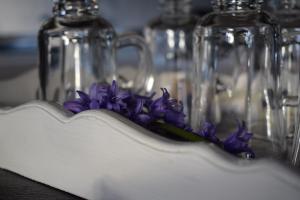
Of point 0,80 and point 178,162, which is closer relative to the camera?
point 178,162

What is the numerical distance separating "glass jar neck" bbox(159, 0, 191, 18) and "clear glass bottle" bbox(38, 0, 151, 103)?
0.13 meters

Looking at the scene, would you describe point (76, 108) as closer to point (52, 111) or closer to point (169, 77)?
point (52, 111)

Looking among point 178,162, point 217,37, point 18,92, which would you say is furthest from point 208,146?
point 18,92

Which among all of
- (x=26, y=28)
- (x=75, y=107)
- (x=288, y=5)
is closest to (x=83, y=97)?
(x=75, y=107)

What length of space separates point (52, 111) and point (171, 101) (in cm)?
8

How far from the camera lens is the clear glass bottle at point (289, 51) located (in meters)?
0.47

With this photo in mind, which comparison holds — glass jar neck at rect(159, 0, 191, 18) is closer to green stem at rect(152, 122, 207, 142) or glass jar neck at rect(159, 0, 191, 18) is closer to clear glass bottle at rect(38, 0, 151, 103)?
clear glass bottle at rect(38, 0, 151, 103)

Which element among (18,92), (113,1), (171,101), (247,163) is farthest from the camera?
(113,1)

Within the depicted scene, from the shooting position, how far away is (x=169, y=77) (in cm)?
66

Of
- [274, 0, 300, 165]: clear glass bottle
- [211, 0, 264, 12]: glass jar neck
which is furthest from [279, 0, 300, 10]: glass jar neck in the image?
[211, 0, 264, 12]: glass jar neck

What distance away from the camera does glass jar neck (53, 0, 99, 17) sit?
0.49 m

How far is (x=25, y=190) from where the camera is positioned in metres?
→ 0.35

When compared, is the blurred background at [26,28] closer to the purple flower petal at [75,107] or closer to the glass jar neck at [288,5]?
the purple flower petal at [75,107]

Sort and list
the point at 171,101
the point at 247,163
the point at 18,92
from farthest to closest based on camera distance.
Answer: the point at 18,92, the point at 171,101, the point at 247,163
